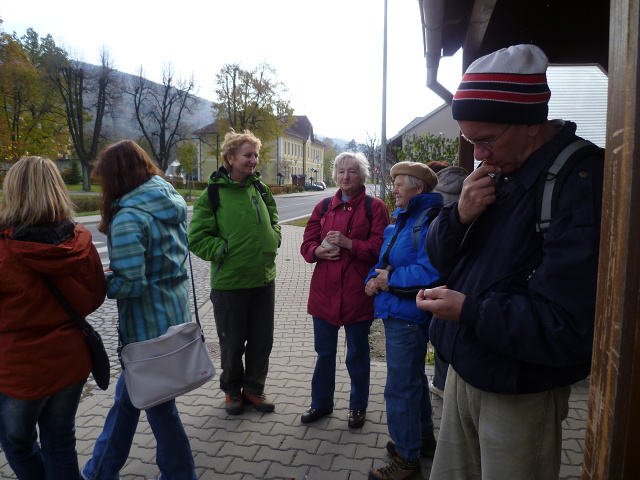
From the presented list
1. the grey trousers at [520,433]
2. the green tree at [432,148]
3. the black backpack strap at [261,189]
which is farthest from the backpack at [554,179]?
the green tree at [432,148]

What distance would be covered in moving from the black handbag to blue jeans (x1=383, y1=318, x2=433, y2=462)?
1.55m

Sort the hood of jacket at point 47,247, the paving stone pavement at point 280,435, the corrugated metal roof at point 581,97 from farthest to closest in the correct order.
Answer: the corrugated metal roof at point 581,97 < the paving stone pavement at point 280,435 < the hood of jacket at point 47,247

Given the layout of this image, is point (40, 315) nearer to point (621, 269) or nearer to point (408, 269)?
point (408, 269)

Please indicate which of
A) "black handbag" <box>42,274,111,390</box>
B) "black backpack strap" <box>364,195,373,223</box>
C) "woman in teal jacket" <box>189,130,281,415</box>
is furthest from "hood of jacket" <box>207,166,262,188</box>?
"black handbag" <box>42,274,111,390</box>

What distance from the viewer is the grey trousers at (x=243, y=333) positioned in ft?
12.0

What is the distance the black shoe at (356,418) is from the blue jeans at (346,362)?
0.03 metres

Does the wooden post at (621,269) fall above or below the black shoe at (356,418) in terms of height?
above

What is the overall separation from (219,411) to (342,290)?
1.46 meters

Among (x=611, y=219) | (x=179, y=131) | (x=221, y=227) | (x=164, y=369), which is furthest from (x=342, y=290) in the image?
(x=179, y=131)

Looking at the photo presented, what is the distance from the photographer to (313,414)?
3.58 meters

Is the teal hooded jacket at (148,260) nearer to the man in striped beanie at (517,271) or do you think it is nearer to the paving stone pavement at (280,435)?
the paving stone pavement at (280,435)

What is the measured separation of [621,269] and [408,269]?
69.1 inches

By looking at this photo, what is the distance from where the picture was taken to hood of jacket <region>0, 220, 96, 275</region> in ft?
6.92

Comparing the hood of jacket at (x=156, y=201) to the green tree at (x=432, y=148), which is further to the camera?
the green tree at (x=432, y=148)
